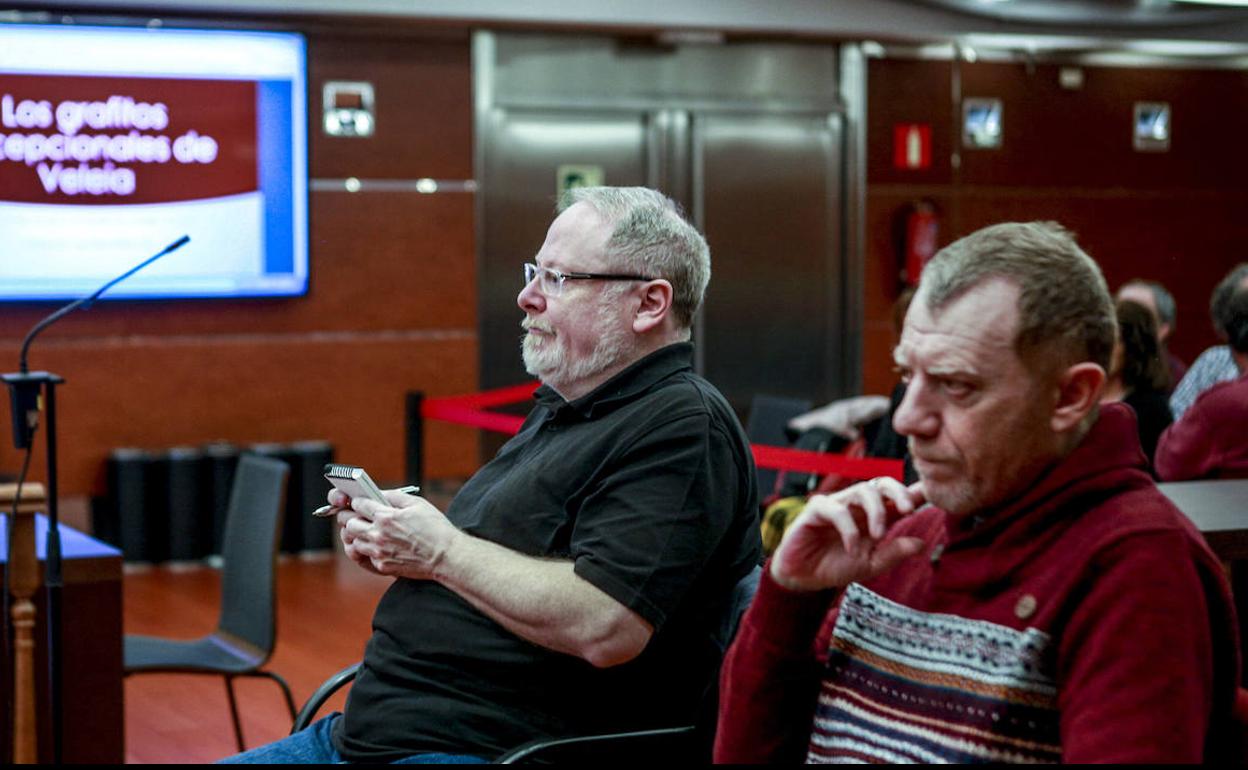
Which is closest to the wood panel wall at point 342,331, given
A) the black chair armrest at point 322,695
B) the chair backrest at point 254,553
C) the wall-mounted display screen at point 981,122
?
the wall-mounted display screen at point 981,122

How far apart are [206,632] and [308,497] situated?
5.26 feet

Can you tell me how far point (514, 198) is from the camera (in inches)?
306

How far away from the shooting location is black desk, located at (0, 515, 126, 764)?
10.6ft

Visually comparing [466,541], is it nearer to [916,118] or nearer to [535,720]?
[535,720]

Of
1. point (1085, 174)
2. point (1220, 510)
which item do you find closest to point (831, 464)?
point (1220, 510)

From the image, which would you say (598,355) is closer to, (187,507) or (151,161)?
(187,507)

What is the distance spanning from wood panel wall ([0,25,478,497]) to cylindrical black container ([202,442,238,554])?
1.15 feet

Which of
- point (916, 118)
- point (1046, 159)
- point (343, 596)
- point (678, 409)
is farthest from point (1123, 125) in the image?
point (678, 409)

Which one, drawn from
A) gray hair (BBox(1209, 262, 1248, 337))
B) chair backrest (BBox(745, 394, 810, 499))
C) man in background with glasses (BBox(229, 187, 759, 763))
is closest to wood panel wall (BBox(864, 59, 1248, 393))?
chair backrest (BBox(745, 394, 810, 499))

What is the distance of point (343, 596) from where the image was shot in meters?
6.24

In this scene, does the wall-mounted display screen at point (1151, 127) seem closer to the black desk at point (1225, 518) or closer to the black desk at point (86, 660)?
the black desk at point (1225, 518)

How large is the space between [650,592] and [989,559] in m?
0.64

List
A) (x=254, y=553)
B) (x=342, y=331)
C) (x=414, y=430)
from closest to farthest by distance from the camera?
(x=254, y=553) → (x=414, y=430) → (x=342, y=331)

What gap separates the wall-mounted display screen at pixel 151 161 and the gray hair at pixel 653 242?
499 centimetres
